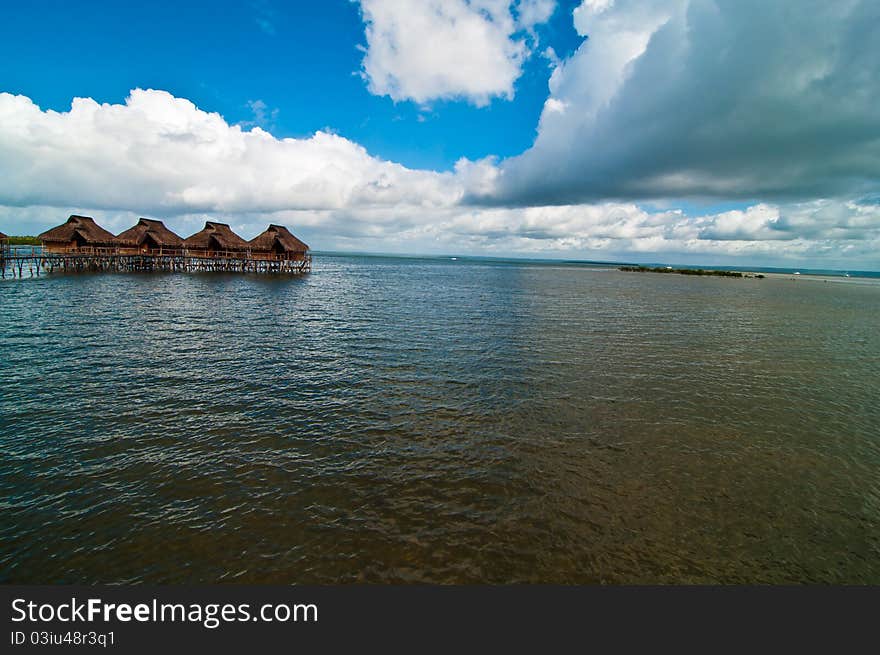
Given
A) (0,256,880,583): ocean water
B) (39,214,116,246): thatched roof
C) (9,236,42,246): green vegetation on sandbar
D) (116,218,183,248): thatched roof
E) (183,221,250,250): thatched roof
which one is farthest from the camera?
(9,236,42,246): green vegetation on sandbar

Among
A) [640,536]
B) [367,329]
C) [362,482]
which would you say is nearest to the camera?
[640,536]

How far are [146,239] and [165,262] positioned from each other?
6359 mm

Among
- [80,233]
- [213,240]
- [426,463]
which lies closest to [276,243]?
[213,240]

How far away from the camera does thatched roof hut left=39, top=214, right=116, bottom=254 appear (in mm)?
67312

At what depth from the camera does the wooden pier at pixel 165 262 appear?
6950 cm

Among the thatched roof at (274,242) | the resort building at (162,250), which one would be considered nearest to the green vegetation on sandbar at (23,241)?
the resort building at (162,250)

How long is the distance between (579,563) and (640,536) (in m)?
1.72

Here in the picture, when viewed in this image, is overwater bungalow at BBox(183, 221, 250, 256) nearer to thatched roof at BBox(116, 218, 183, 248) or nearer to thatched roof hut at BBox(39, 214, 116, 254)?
thatched roof at BBox(116, 218, 183, 248)

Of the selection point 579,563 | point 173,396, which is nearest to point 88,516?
point 173,396

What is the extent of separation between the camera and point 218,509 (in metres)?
8.27

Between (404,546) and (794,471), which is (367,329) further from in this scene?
(794,471)

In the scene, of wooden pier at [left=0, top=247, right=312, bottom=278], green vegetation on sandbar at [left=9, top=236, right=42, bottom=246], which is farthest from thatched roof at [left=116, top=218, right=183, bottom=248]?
green vegetation on sandbar at [left=9, top=236, right=42, bottom=246]

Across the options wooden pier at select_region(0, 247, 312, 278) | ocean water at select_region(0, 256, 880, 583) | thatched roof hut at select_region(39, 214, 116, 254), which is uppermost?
thatched roof hut at select_region(39, 214, 116, 254)

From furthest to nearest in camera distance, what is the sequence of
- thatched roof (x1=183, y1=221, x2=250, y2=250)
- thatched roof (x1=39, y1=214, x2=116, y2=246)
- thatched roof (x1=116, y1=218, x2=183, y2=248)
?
1. thatched roof (x1=183, y1=221, x2=250, y2=250)
2. thatched roof (x1=116, y1=218, x2=183, y2=248)
3. thatched roof (x1=39, y1=214, x2=116, y2=246)
